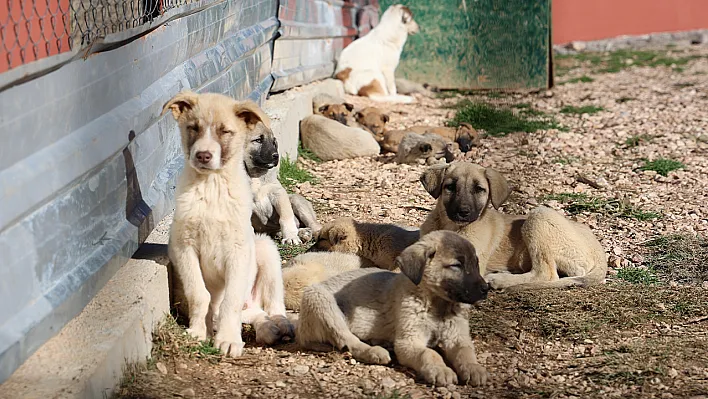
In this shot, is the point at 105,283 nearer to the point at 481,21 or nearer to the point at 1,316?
the point at 1,316

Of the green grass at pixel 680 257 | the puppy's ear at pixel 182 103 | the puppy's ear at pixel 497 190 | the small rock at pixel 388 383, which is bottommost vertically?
the green grass at pixel 680 257

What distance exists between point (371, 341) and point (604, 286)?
1.81 metres

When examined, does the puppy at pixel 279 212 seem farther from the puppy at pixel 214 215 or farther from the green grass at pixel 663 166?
the green grass at pixel 663 166

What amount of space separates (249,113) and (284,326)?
1.18m

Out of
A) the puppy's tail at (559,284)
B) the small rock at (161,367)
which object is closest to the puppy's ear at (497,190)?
the puppy's tail at (559,284)

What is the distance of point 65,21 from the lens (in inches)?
170

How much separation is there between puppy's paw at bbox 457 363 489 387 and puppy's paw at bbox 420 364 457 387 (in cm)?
4

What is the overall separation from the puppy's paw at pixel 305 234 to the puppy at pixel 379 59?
672cm

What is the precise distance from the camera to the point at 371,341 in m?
4.64

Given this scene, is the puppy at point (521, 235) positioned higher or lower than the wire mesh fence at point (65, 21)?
lower

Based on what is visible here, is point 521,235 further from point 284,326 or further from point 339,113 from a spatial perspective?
point 339,113

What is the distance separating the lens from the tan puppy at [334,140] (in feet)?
31.6

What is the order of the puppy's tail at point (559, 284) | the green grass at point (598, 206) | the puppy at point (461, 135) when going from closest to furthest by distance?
the puppy's tail at point (559, 284) < the green grass at point (598, 206) < the puppy at point (461, 135)

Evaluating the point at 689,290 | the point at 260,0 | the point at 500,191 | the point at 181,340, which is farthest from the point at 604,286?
the point at 260,0
